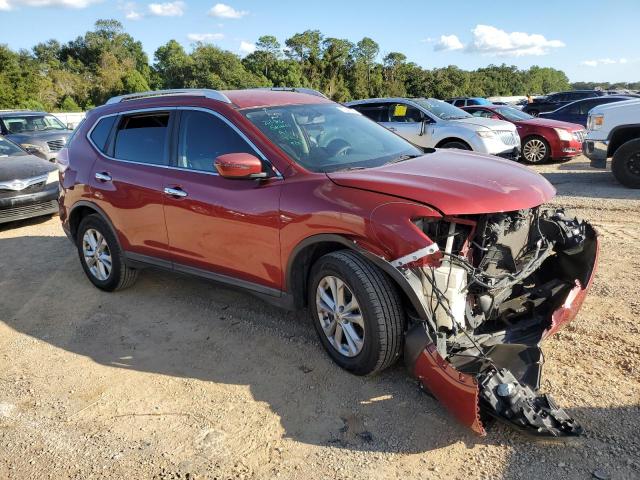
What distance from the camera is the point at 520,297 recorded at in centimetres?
369

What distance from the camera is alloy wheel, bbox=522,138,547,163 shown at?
12.5 metres

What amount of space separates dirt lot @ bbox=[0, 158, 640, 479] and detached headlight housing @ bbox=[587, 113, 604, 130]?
5.03 metres

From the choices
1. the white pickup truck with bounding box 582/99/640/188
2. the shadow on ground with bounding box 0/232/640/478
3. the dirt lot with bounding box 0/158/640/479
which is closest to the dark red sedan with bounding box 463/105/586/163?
the white pickup truck with bounding box 582/99/640/188

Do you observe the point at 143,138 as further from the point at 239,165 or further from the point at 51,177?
the point at 51,177

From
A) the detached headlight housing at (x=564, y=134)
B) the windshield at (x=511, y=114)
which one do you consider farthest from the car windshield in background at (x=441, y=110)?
the windshield at (x=511, y=114)

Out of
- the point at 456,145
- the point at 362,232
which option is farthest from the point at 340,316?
the point at 456,145

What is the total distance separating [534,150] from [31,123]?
12907mm

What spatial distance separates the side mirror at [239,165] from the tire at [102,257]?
1.98 meters

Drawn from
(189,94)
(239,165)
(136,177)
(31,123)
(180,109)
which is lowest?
(31,123)

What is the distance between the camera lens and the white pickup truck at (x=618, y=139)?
348 inches

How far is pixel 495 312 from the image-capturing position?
136 inches

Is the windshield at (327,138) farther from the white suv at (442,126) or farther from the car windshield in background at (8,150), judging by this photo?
the car windshield in background at (8,150)

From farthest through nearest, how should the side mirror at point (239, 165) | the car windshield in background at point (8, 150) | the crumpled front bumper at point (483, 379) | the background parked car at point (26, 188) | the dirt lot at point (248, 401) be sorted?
the car windshield in background at point (8, 150) → the background parked car at point (26, 188) → the side mirror at point (239, 165) → the dirt lot at point (248, 401) → the crumpled front bumper at point (483, 379)

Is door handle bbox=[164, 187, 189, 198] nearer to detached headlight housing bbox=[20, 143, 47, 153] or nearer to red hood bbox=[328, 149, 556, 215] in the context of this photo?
red hood bbox=[328, 149, 556, 215]
